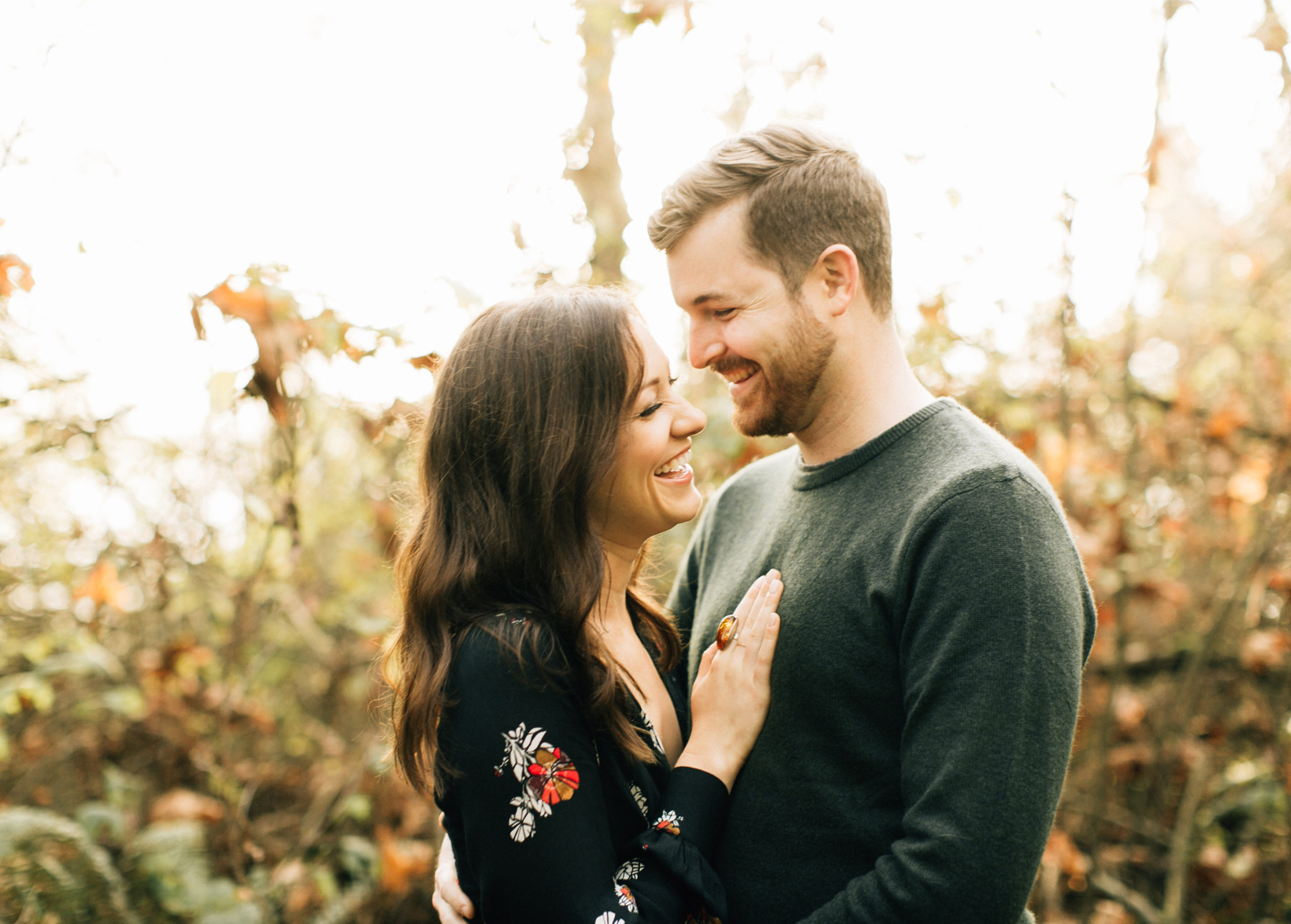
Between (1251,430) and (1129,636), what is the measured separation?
1416 millimetres

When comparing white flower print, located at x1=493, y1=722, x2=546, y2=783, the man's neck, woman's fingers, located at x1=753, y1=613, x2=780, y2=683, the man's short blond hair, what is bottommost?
woman's fingers, located at x1=753, y1=613, x2=780, y2=683

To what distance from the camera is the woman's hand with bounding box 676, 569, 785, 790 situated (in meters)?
1.76

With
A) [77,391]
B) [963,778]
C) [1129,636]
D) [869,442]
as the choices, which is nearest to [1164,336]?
[1129,636]

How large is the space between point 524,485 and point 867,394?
0.79 m

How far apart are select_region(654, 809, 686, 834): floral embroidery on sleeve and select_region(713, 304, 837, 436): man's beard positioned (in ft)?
2.82

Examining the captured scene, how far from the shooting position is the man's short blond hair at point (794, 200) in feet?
6.27

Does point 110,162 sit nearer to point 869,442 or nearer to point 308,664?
point 869,442

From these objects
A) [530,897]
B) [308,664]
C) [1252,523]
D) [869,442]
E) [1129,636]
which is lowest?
[1129,636]

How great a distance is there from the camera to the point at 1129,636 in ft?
16.3

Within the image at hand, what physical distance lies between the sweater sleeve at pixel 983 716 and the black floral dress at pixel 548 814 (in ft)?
0.98


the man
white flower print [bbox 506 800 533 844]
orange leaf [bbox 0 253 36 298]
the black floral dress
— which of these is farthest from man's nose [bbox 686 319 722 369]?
orange leaf [bbox 0 253 36 298]

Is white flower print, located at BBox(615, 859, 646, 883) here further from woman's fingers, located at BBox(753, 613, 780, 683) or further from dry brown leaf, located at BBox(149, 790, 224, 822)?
dry brown leaf, located at BBox(149, 790, 224, 822)

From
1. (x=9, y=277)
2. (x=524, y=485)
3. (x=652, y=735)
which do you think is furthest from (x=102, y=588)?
(x=652, y=735)

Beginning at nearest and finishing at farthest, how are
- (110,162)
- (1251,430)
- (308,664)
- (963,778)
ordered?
(963,778) → (110,162) → (1251,430) → (308,664)
